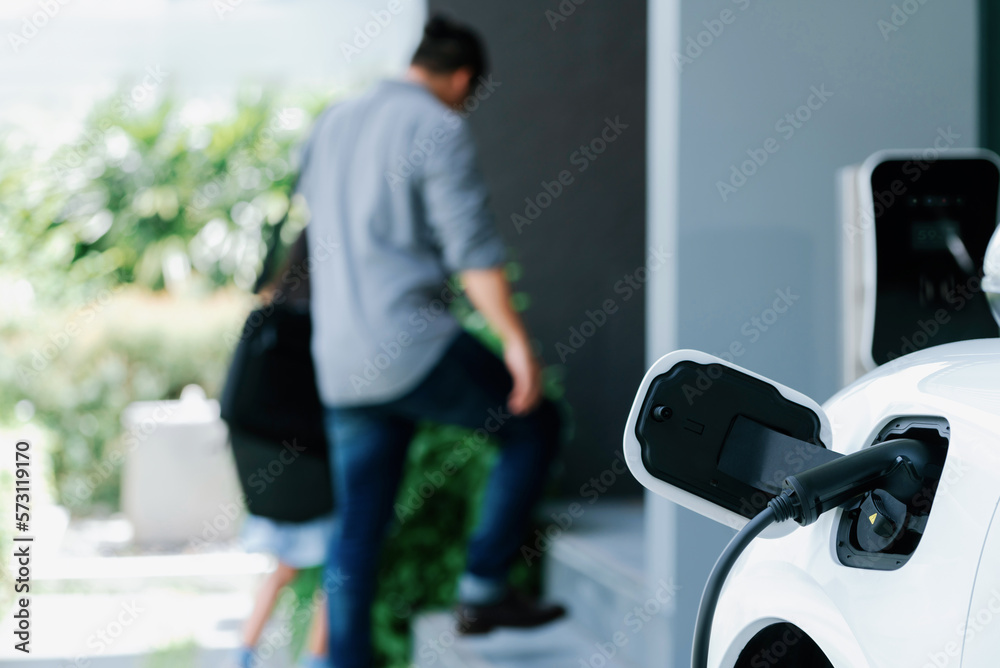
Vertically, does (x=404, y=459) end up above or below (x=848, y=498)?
below

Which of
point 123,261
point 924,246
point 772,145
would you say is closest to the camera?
point 924,246

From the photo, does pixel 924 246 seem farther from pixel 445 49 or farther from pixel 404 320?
pixel 445 49

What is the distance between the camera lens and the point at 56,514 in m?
4.98

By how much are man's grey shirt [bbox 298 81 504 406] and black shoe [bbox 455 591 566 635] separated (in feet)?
2.49

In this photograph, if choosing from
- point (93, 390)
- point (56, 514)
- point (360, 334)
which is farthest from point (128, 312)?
point (360, 334)

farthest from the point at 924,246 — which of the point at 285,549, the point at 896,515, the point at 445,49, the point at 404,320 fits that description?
the point at 285,549

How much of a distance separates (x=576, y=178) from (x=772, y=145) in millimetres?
1669

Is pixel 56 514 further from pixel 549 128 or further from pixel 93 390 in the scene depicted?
pixel 549 128

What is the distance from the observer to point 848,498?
2.27 ft

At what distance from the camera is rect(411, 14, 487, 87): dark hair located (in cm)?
253

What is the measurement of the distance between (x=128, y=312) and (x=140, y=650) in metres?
3.32

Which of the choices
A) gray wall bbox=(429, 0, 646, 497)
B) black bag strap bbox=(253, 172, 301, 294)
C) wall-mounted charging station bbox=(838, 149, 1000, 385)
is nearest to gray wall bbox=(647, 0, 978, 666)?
wall-mounted charging station bbox=(838, 149, 1000, 385)

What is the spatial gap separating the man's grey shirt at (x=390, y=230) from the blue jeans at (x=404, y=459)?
7 cm

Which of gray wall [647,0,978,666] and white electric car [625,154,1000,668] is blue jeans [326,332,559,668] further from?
white electric car [625,154,1000,668]
